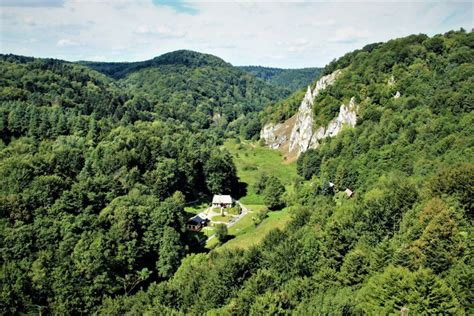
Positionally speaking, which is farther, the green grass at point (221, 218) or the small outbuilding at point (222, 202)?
the small outbuilding at point (222, 202)

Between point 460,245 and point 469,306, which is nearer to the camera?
point 469,306

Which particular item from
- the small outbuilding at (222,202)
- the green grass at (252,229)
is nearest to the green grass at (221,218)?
the green grass at (252,229)

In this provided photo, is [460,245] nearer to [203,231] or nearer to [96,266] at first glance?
[96,266]

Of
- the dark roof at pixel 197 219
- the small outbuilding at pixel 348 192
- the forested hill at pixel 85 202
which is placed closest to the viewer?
the forested hill at pixel 85 202

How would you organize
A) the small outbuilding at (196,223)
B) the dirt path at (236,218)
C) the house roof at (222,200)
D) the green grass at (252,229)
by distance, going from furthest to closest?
the house roof at (222,200)
the small outbuilding at (196,223)
the dirt path at (236,218)
the green grass at (252,229)

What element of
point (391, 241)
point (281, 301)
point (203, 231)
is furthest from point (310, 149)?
point (281, 301)

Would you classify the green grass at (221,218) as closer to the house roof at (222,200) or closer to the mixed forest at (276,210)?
the house roof at (222,200)

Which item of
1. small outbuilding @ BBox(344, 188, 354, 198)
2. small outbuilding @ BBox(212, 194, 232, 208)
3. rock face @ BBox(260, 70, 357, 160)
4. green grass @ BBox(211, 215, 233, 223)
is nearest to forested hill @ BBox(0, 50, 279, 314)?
green grass @ BBox(211, 215, 233, 223)
